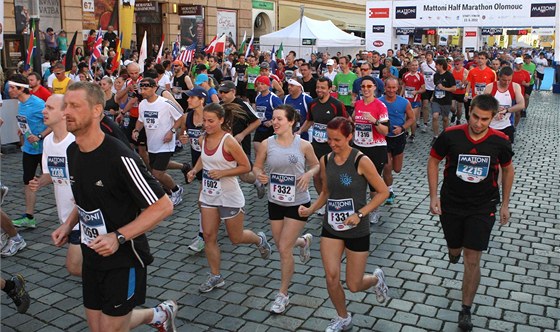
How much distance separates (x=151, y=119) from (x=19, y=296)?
3696 millimetres

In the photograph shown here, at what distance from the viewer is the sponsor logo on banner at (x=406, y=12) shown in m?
30.4

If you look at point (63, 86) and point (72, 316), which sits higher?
point (63, 86)

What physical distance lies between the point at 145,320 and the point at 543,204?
665 centimetres

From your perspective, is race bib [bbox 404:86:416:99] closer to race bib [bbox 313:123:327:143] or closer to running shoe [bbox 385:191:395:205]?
running shoe [bbox 385:191:395:205]

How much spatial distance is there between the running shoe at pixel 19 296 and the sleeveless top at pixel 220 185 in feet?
5.69

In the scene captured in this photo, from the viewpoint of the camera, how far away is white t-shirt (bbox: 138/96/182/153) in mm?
8203

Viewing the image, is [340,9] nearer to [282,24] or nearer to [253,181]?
[282,24]

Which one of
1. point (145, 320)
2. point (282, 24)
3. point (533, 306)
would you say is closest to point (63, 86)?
point (145, 320)

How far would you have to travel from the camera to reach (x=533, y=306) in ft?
17.2

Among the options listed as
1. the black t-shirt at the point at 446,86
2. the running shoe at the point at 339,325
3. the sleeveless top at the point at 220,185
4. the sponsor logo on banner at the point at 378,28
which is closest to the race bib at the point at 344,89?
the black t-shirt at the point at 446,86

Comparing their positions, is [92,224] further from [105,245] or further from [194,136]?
[194,136]

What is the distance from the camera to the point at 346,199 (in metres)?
4.66

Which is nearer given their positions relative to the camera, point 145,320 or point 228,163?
point 145,320

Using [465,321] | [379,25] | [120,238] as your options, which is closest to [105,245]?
[120,238]
